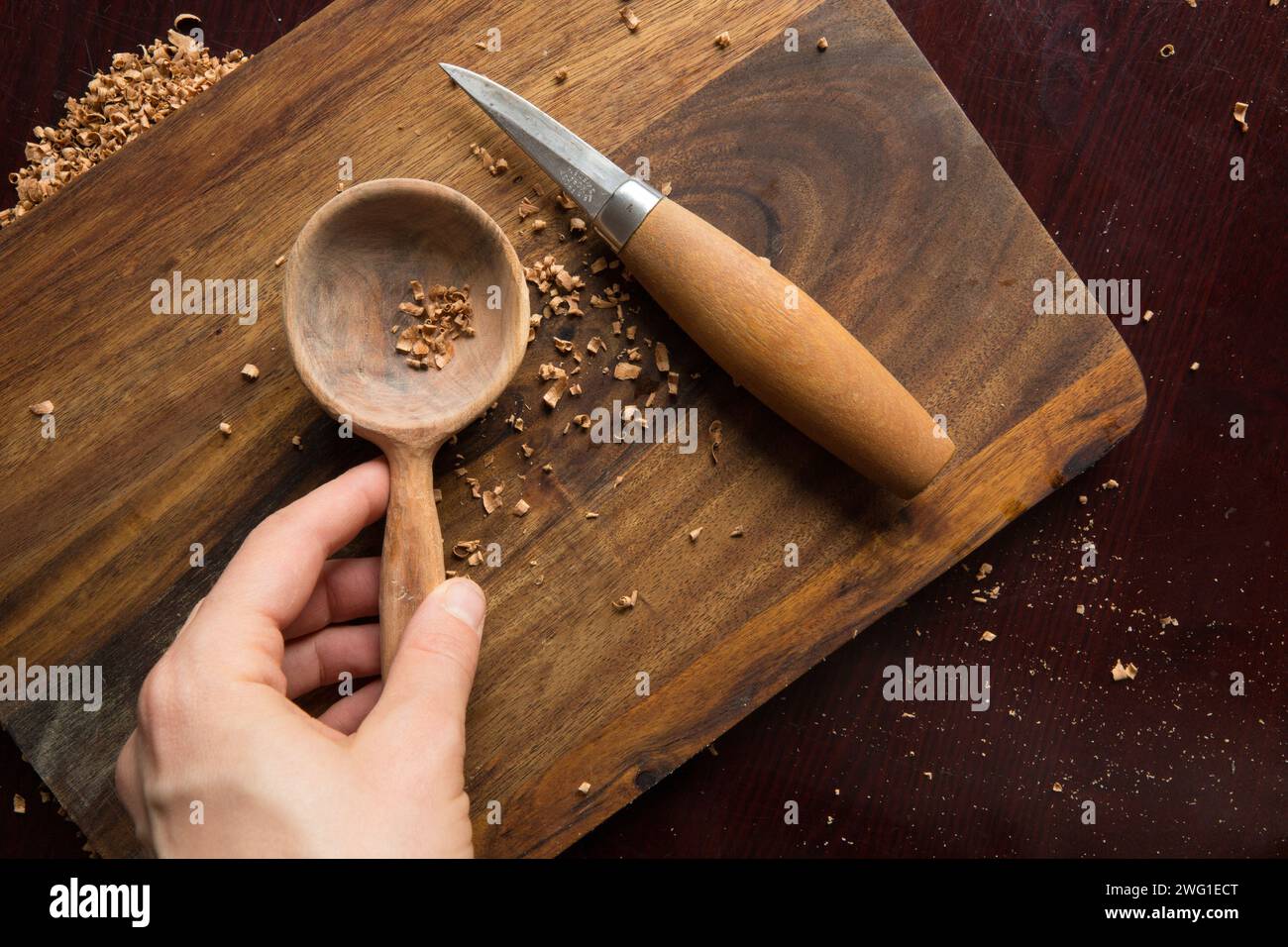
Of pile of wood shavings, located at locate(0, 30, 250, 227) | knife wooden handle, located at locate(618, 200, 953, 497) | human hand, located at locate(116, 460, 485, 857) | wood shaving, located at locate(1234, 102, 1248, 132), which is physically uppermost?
pile of wood shavings, located at locate(0, 30, 250, 227)

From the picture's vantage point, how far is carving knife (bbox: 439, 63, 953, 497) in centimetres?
115

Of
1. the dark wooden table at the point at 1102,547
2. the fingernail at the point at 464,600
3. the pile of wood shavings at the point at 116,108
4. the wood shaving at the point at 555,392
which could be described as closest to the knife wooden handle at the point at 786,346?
the wood shaving at the point at 555,392

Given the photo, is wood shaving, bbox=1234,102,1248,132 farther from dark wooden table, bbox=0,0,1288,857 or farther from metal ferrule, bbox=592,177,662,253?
metal ferrule, bbox=592,177,662,253

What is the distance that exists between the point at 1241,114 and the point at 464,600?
1402 mm

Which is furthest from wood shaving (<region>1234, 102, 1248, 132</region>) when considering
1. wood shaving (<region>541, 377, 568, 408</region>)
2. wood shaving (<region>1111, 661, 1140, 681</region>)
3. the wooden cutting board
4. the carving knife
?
wood shaving (<region>541, 377, 568, 408</region>)

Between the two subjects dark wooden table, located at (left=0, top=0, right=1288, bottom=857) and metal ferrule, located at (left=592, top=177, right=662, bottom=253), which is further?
dark wooden table, located at (left=0, top=0, right=1288, bottom=857)

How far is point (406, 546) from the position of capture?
1124 mm

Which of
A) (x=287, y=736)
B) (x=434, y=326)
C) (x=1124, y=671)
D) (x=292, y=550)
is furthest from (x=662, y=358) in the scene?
(x=1124, y=671)

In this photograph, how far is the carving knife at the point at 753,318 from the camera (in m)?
1.15

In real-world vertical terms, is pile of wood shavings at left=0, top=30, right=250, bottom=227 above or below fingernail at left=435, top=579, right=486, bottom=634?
above

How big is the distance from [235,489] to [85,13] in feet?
2.65
